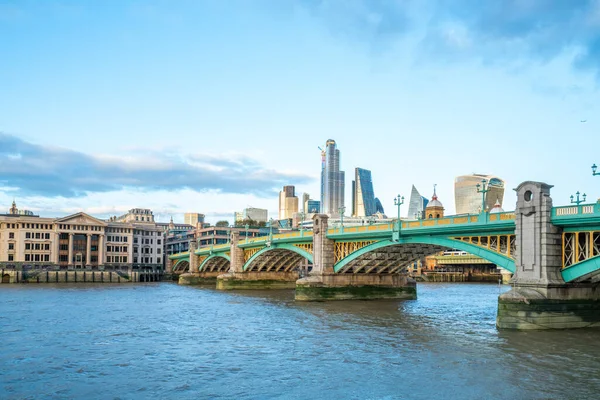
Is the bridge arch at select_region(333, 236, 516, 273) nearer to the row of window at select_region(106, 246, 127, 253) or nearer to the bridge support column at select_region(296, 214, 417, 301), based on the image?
the bridge support column at select_region(296, 214, 417, 301)

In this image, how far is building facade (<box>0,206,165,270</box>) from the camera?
406ft

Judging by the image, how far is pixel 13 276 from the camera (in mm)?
110562

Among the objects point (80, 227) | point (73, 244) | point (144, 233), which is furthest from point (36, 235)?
point (144, 233)

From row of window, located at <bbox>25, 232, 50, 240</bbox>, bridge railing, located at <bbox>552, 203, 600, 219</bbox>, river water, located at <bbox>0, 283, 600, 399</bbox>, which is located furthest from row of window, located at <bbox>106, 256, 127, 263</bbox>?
bridge railing, located at <bbox>552, 203, 600, 219</bbox>

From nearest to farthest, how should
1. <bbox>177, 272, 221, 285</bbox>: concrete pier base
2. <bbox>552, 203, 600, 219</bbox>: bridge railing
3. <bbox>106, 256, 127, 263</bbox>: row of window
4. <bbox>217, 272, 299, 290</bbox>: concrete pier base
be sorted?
<bbox>552, 203, 600, 219</bbox>: bridge railing < <bbox>217, 272, 299, 290</bbox>: concrete pier base < <bbox>177, 272, 221, 285</bbox>: concrete pier base < <bbox>106, 256, 127, 263</bbox>: row of window

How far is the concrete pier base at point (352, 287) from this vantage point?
63.4 m

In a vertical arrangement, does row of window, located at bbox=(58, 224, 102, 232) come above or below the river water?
above

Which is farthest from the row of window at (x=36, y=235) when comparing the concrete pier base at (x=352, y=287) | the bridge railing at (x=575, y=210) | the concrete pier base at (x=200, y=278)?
the bridge railing at (x=575, y=210)

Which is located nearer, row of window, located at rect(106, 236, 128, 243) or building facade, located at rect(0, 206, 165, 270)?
building facade, located at rect(0, 206, 165, 270)

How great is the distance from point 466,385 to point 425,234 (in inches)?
1060

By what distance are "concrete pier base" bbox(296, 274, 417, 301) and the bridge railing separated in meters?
30.8

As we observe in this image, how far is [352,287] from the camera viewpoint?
64.6m

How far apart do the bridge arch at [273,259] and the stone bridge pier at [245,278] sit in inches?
31.5

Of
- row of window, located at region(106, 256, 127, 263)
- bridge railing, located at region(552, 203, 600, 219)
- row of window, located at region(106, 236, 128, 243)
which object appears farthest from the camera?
row of window, located at region(106, 236, 128, 243)
